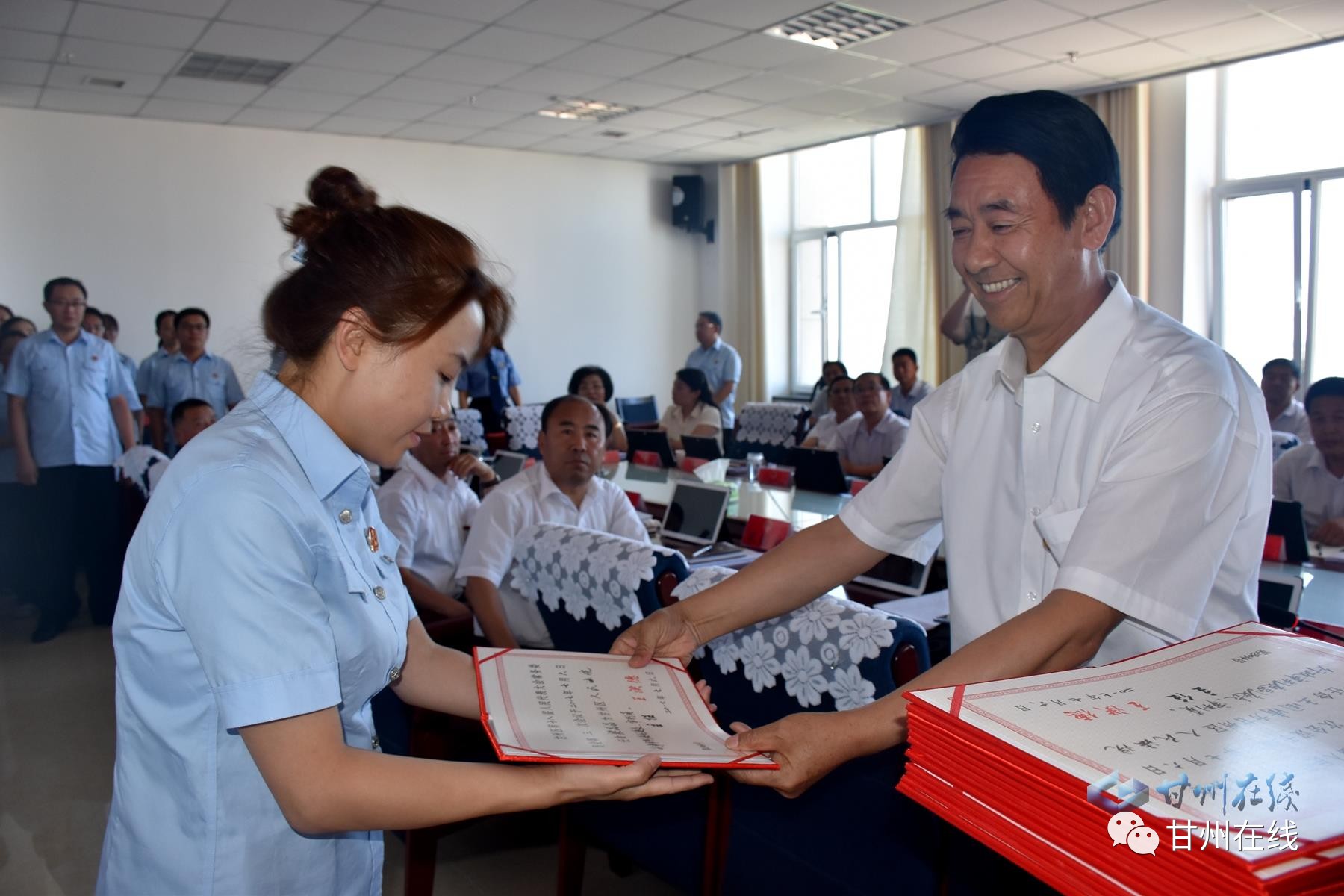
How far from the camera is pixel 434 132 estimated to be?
931 centimetres

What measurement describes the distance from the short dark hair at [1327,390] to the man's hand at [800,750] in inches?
146

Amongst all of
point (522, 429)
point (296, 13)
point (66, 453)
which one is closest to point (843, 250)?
point (522, 429)

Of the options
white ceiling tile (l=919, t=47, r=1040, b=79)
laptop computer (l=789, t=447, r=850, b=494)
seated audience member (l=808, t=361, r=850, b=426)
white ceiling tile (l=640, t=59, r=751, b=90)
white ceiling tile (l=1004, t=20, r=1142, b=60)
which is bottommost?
laptop computer (l=789, t=447, r=850, b=494)

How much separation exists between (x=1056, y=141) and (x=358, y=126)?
8656 millimetres

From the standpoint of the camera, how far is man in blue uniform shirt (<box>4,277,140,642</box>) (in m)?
5.39

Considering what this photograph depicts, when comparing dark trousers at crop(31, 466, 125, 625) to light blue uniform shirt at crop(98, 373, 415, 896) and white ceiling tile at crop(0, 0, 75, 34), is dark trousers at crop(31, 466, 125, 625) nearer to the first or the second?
white ceiling tile at crop(0, 0, 75, 34)

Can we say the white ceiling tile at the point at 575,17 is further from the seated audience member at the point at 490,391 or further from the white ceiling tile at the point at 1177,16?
the seated audience member at the point at 490,391

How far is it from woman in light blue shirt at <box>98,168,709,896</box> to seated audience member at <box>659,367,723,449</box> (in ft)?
19.1

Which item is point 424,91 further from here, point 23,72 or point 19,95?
point 19,95

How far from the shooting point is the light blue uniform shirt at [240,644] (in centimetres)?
102

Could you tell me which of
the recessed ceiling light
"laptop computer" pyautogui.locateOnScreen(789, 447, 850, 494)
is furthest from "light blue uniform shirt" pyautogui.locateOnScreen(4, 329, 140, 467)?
the recessed ceiling light

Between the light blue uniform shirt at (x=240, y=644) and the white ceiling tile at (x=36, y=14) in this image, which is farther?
the white ceiling tile at (x=36, y=14)

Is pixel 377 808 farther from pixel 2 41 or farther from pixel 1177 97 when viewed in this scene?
pixel 1177 97

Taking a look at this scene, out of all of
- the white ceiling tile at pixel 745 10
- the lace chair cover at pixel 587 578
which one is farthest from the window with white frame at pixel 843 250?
the lace chair cover at pixel 587 578
